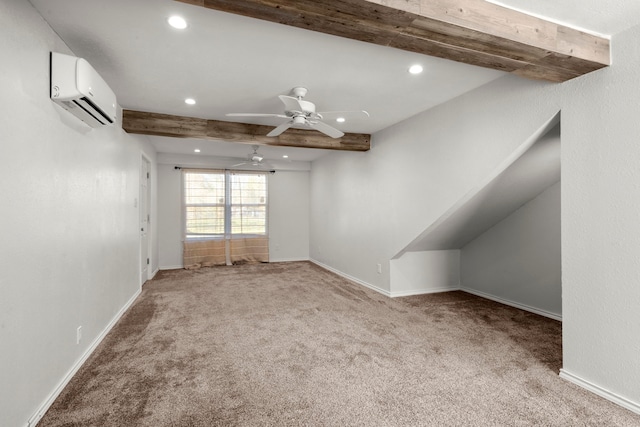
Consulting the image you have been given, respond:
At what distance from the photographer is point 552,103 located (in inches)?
96.4

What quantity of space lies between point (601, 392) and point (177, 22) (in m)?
3.69

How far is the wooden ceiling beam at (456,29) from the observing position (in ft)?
5.08

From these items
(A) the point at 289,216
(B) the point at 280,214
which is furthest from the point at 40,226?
(A) the point at 289,216

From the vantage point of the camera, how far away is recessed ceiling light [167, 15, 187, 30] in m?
1.95

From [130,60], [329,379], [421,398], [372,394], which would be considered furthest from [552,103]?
[130,60]

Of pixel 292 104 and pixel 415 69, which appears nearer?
pixel 415 69

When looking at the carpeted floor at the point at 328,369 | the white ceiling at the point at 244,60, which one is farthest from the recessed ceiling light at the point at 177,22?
the carpeted floor at the point at 328,369

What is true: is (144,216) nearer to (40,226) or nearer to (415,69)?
(40,226)

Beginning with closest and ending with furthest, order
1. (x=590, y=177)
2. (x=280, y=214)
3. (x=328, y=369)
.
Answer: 1. (x=590, y=177)
2. (x=328, y=369)
3. (x=280, y=214)

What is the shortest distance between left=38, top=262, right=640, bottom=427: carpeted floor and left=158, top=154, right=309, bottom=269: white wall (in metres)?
2.75

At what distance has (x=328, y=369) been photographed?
7.99ft

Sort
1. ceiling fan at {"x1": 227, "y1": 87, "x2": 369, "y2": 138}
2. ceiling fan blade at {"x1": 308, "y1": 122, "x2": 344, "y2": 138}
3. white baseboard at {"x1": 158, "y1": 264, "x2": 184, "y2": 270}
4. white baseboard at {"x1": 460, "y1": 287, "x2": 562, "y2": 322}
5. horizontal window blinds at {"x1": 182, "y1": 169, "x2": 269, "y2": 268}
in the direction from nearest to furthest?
ceiling fan at {"x1": 227, "y1": 87, "x2": 369, "y2": 138}, ceiling fan blade at {"x1": 308, "y1": 122, "x2": 344, "y2": 138}, white baseboard at {"x1": 460, "y1": 287, "x2": 562, "y2": 322}, white baseboard at {"x1": 158, "y1": 264, "x2": 184, "y2": 270}, horizontal window blinds at {"x1": 182, "y1": 169, "x2": 269, "y2": 268}

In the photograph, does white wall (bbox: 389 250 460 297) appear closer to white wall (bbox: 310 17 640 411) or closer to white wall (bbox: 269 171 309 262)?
white wall (bbox: 310 17 640 411)

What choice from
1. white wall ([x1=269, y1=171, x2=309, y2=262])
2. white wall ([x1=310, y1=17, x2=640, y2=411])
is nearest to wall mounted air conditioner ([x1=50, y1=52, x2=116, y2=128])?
white wall ([x1=310, y1=17, x2=640, y2=411])
